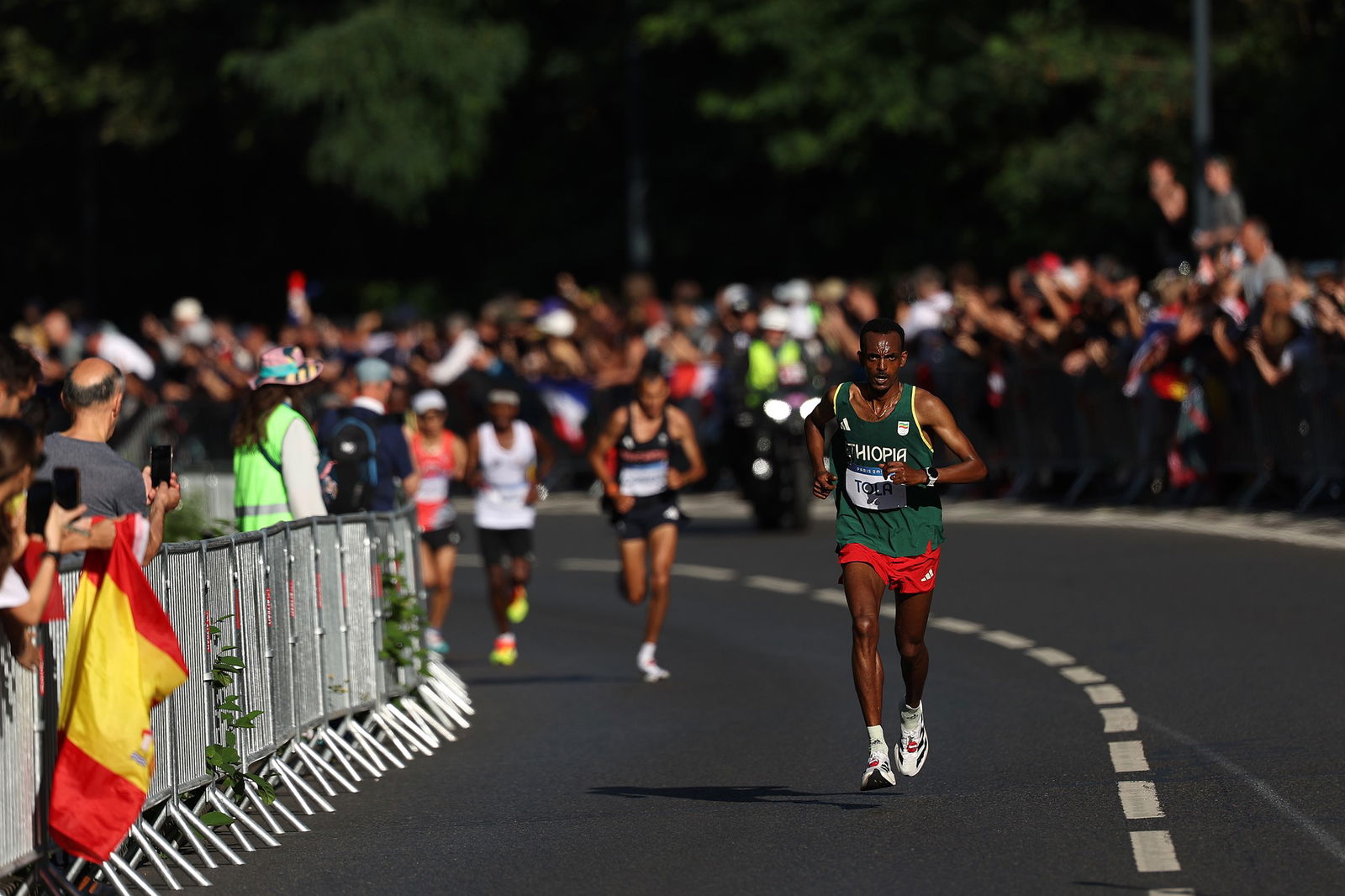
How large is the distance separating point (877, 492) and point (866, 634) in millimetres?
572

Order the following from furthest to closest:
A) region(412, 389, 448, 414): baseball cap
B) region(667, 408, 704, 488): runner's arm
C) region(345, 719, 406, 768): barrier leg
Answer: region(412, 389, 448, 414): baseball cap, region(667, 408, 704, 488): runner's arm, region(345, 719, 406, 768): barrier leg

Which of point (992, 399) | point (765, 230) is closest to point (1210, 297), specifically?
point (992, 399)

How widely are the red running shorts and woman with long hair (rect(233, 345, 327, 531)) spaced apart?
2.74 m

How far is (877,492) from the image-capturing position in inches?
425

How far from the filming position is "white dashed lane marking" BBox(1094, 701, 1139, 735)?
11930 mm

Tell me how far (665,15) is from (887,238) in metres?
4.77

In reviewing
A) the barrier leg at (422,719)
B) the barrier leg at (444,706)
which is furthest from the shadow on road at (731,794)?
the barrier leg at (444,706)

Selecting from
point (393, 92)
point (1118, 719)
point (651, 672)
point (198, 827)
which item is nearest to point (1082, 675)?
point (1118, 719)

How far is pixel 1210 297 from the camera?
21234 mm

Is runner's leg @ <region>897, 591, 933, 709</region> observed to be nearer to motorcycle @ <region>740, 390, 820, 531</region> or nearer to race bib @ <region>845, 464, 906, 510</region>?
race bib @ <region>845, 464, 906, 510</region>

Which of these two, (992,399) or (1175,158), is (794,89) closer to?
(1175,158)

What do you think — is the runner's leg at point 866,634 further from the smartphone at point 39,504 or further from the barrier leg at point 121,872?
the smartphone at point 39,504

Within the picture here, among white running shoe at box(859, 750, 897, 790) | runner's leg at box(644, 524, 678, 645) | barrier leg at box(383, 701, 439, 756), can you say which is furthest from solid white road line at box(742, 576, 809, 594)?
white running shoe at box(859, 750, 897, 790)

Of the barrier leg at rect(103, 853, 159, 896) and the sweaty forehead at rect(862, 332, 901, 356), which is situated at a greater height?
the sweaty forehead at rect(862, 332, 901, 356)
